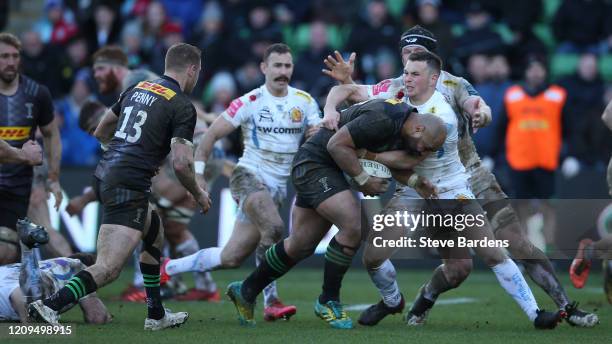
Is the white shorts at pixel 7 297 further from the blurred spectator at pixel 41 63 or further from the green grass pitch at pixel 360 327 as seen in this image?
the blurred spectator at pixel 41 63

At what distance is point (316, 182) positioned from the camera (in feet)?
32.2

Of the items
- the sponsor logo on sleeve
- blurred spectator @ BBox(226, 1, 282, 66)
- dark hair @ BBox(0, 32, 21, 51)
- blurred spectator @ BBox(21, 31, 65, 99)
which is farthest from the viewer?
blurred spectator @ BBox(226, 1, 282, 66)

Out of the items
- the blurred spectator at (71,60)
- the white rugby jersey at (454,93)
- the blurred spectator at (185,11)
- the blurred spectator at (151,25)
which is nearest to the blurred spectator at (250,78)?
the blurred spectator at (151,25)

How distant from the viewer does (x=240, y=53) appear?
64.0 ft

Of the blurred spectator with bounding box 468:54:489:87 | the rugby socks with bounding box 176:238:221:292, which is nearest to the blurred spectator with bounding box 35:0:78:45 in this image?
the blurred spectator with bounding box 468:54:489:87

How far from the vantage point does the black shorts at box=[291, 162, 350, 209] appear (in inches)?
384

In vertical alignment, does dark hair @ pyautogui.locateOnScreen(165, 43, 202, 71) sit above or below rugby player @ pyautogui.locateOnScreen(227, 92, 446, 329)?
above

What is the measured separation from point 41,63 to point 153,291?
10.4m

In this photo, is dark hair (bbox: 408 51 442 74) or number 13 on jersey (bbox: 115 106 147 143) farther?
dark hair (bbox: 408 51 442 74)

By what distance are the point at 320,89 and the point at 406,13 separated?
213 cm

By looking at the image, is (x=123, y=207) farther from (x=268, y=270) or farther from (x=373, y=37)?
(x=373, y=37)

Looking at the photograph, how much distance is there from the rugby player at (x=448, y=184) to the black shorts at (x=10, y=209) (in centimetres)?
357

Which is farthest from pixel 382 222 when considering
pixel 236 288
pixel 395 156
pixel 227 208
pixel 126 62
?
pixel 227 208

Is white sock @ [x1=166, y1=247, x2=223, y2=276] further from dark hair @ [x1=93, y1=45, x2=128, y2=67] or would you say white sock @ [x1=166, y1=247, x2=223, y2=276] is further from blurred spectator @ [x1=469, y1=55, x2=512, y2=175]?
blurred spectator @ [x1=469, y1=55, x2=512, y2=175]
